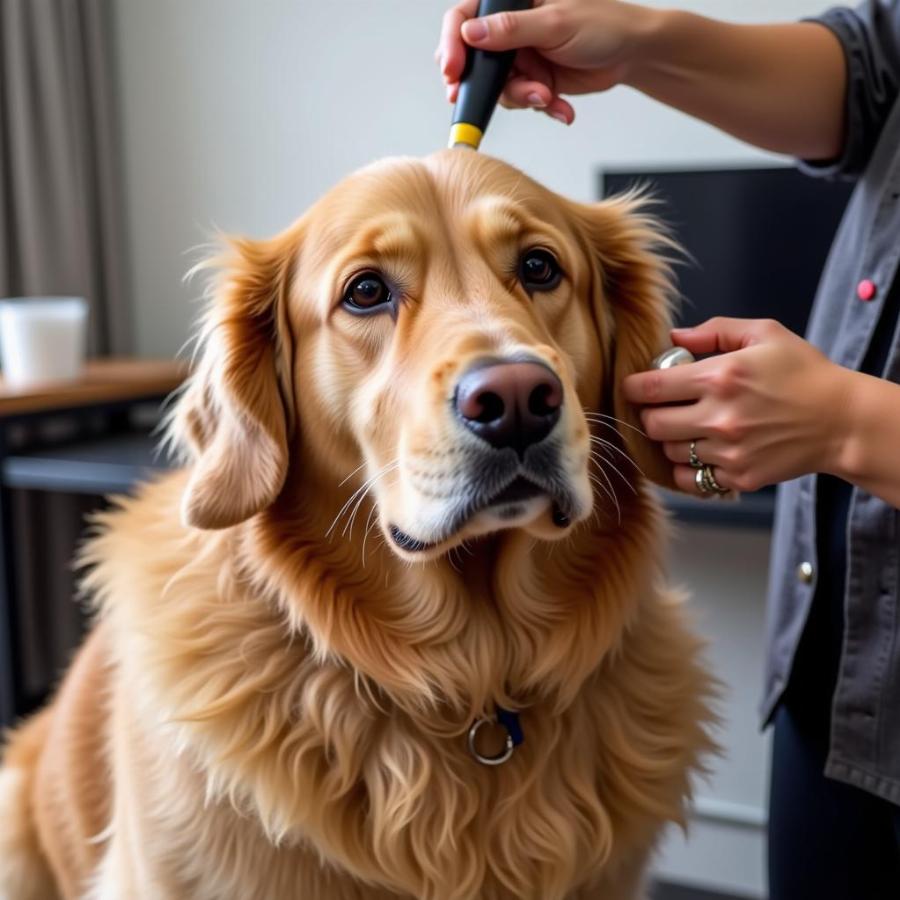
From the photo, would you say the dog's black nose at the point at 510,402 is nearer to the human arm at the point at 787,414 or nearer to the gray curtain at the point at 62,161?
the human arm at the point at 787,414

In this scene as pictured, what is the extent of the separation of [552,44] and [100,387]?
1935 millimetres

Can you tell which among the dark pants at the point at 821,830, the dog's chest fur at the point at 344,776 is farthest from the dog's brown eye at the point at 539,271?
the dark pants at the point at 821,830

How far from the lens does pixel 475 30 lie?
1186 mm

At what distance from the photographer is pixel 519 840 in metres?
Result: 1.17

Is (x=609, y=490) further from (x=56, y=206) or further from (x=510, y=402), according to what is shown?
(x=56, y=206)

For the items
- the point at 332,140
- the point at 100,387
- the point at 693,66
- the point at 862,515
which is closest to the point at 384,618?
the point at 862,515

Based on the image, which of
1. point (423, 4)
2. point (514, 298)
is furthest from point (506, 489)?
point (423, 4)

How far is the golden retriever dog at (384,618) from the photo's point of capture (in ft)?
3.73

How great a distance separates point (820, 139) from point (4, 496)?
2235mm

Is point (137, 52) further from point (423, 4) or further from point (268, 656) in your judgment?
point (268, 656)

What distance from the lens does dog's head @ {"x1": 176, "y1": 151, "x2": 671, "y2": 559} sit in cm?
98

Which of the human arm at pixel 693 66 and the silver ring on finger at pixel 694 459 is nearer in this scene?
the silver ring on finger at pixel 694 459

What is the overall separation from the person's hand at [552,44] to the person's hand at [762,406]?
1.43 feet

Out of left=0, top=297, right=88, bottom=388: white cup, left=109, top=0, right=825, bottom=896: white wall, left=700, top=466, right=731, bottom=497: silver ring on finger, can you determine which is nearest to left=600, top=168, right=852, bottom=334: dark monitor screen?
left=109, top=0, right=825, bottom=896: white wall
